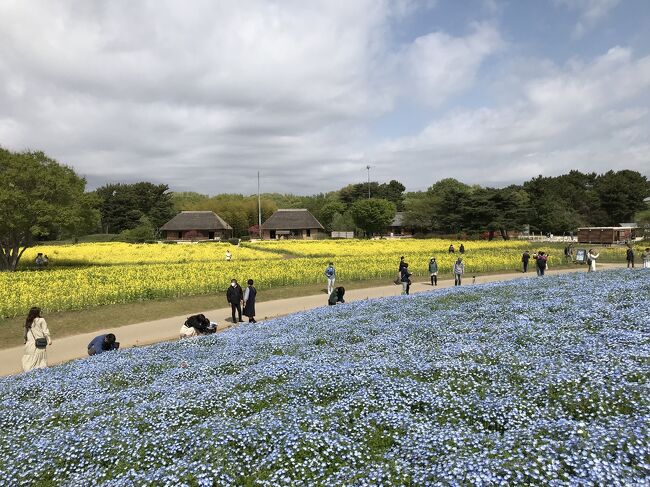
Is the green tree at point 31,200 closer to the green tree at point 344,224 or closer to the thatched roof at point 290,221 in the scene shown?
the thatched roof at point 290,221

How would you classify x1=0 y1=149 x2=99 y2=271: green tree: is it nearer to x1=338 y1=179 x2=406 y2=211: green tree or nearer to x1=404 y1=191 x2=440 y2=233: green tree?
x1=404 y1=191 x2=440 y2=233: green tree

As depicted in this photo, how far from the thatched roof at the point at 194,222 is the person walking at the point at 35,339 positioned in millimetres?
76043

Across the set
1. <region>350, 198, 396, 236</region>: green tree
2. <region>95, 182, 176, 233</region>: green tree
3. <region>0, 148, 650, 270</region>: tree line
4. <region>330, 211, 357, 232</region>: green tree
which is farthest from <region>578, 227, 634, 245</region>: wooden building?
<region>95, 182, 176, 233</region>: green tree

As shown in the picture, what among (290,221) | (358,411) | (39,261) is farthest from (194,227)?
(358,411)

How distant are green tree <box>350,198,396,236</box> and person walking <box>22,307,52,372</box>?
3196 inches

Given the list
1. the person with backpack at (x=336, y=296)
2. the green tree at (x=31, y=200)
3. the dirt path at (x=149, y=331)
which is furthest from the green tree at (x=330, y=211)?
the person with backpack at (x=336, y=296)

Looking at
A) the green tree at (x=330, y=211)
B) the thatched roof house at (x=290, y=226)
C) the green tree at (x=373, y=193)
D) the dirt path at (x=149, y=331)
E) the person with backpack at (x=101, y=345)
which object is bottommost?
the dirt path at (x=149, y=331)

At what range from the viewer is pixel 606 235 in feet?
204

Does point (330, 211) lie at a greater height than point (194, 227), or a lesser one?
greater

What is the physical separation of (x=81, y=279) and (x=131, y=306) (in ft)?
28.7

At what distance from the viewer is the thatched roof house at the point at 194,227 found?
85.0 meters

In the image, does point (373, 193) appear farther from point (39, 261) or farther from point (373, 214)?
point (39, 261)

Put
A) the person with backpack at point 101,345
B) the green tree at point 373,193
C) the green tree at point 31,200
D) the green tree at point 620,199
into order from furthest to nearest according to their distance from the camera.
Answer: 1. the green tree at point 373,193
2. the green tree at point 620,199
3. the green tree at point 31,200
4. the person with backpack at point 101,345

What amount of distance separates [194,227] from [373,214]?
121 feet
